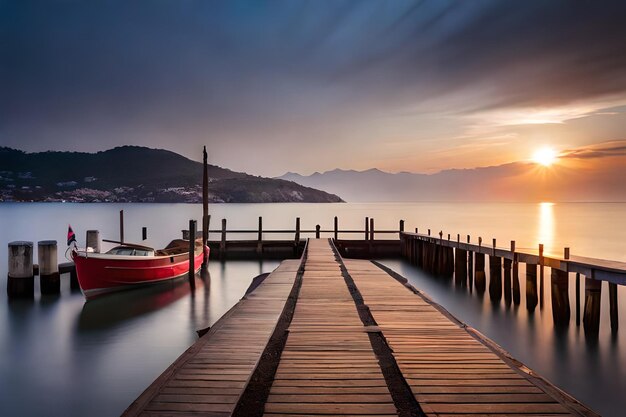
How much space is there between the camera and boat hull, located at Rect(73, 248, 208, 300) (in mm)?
19359

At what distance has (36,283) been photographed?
22766 millimetres

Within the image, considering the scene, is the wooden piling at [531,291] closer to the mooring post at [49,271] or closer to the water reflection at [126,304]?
the water reflection at [126,304]

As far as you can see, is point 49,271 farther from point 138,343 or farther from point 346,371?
point 346,371

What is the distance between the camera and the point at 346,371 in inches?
249

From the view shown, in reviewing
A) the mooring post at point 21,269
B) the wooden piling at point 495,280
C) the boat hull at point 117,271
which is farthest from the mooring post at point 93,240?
the wooden piling at point 495,280

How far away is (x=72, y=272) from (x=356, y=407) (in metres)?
21.1

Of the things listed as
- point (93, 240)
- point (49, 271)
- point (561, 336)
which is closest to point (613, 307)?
point (561, 336)

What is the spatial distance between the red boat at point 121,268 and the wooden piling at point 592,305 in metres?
18.1

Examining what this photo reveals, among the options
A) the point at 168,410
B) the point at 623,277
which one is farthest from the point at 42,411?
the point at 623,277

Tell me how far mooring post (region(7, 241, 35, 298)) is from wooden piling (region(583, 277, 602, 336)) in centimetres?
2058

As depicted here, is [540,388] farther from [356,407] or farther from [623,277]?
[623,277]

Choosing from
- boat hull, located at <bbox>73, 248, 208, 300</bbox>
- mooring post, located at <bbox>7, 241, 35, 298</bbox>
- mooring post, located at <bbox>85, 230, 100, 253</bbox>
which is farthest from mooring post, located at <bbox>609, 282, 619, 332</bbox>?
mooring post, located at <bbox>85, 230, 100, 253</bbox>

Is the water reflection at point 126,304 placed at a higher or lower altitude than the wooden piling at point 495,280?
lower

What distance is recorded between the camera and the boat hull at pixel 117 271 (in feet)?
63.5
